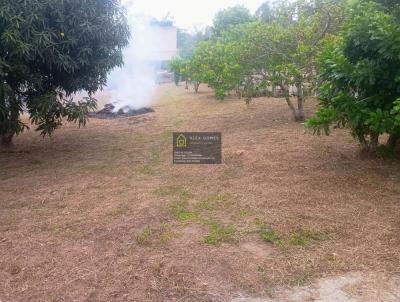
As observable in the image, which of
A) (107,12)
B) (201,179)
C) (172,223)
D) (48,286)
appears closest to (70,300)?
(48,286)

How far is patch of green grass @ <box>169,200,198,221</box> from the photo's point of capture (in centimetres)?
380

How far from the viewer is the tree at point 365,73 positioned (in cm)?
393

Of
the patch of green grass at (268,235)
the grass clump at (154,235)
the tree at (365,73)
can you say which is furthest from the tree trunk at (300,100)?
the grass clump at (154,235)

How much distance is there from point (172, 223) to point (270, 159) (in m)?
2.39

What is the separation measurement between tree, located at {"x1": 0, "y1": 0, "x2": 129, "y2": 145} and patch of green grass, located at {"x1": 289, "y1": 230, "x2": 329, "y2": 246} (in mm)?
4163

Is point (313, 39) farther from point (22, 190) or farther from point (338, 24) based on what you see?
point (22, 190)

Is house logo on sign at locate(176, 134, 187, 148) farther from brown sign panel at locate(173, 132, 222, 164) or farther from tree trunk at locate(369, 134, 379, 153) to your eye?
tree trunk at locate(369, 134, 379, 153)

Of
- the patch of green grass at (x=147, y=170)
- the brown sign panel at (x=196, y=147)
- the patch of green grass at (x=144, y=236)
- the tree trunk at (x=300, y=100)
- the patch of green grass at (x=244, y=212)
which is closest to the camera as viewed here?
the patch of green grass at (x=144, y=236)

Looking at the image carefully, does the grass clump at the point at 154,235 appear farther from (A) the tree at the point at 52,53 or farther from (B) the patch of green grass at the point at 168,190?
(A) the tree at the point at 52,53

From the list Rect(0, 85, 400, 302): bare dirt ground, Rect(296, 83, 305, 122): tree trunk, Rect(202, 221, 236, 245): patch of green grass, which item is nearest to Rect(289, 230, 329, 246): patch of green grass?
Rect(0, 85, 400, 302): bare dirt ground

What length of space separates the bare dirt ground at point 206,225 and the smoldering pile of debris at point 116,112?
4665 millimetres

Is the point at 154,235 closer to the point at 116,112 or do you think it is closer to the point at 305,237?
the point at 305,237

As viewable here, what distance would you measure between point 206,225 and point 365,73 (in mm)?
2376

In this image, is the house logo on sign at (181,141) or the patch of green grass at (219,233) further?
the house logo on sign at (181,141)
